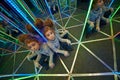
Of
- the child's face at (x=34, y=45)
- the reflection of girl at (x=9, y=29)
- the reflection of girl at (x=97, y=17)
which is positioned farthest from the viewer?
the reflection of girl at (x=9, y=29)


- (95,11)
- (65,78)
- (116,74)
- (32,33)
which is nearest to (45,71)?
(65,78)

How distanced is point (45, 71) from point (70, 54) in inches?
13.4

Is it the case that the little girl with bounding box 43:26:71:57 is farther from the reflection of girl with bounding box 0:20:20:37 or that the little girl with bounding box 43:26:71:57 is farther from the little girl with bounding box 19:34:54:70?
the reflection of girl with bounding box 0:20:20:37

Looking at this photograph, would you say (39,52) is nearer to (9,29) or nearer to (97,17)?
(97,17)

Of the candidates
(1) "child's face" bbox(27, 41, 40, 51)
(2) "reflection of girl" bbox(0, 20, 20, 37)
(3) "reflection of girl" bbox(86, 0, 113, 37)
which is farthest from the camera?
(2) "reflection of girl" bbox(0, 20, 20, 37)

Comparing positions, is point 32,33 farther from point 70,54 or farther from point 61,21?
point 61,21

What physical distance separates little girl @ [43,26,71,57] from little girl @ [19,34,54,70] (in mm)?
59

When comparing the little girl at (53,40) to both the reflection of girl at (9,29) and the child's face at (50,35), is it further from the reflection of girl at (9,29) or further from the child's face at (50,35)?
the reflection of girl at (9,29)

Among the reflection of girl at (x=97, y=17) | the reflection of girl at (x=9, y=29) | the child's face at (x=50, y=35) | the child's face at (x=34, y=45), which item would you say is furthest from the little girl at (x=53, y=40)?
the reflection of girl at (x=9, y=29)

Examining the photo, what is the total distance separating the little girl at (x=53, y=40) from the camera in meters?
1.92

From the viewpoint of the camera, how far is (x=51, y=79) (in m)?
1.93

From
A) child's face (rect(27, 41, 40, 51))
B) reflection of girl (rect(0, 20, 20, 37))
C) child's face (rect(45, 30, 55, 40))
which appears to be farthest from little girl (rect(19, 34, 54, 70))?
reflection of girl (rect(0, 20, 20, 37))

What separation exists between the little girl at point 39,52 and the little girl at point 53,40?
59mm

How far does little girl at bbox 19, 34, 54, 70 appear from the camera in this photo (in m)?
1.90
